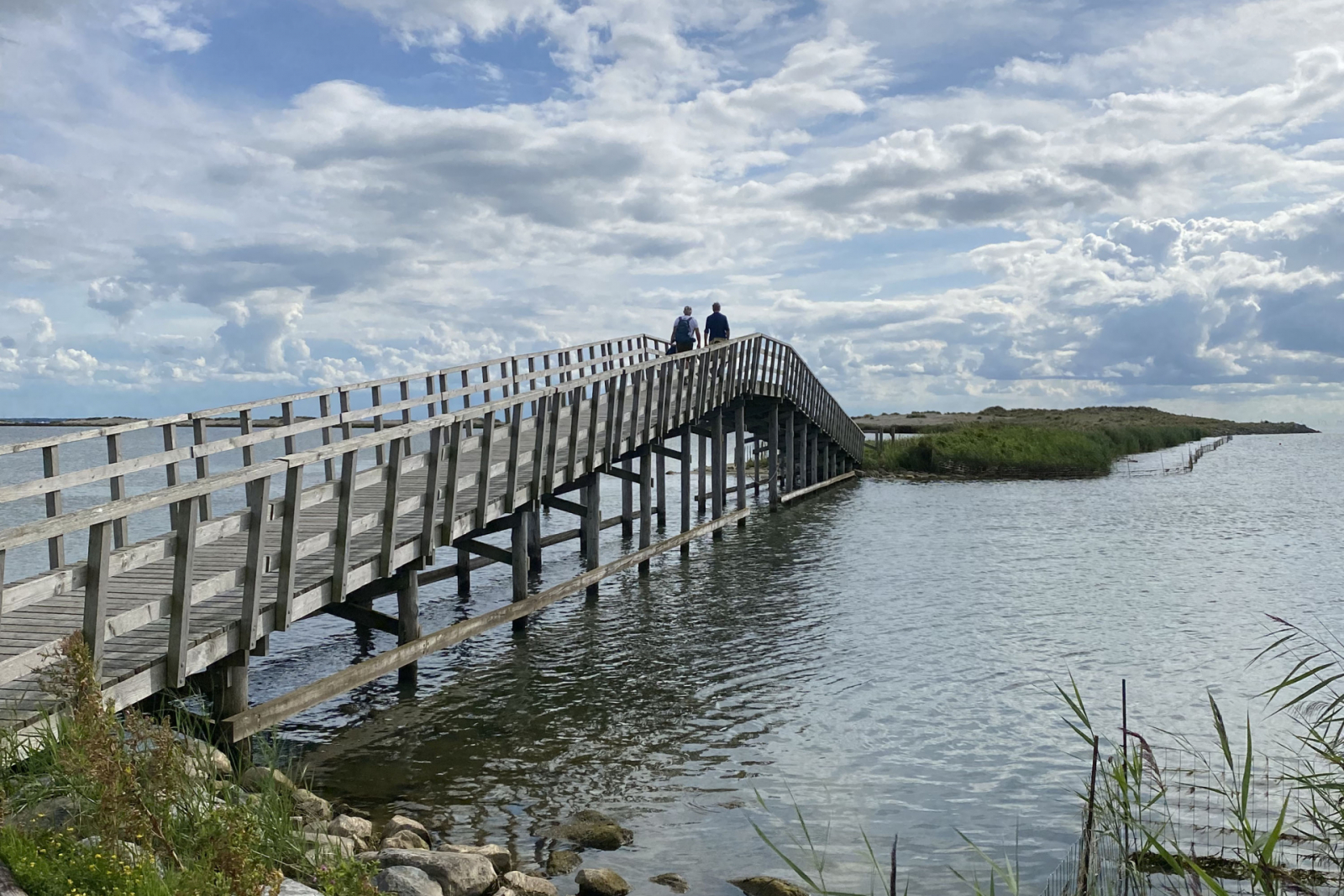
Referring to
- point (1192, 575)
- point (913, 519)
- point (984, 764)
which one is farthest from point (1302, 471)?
point (984, 764)

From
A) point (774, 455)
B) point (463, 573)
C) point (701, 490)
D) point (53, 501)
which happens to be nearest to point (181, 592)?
point (53, 501)

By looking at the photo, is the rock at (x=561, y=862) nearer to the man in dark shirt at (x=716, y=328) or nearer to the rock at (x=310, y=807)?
the rock at (x=310, y=807)

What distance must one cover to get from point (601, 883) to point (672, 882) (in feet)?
1.84

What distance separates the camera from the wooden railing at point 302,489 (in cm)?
721

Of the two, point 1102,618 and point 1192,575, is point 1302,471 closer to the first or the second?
point 1192,575

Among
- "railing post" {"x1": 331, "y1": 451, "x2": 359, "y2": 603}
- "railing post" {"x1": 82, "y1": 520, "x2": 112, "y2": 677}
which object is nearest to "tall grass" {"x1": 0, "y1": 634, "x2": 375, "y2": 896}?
"railing post" {"x1": 82, "y1": 520, "x2": 112, "y2": 677}

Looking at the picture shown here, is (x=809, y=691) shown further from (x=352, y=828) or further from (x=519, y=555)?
(x=352, y=828)

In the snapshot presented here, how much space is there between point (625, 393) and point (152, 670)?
37.0 ft

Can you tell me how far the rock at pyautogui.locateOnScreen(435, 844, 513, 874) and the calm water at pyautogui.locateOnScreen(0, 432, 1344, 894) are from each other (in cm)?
51

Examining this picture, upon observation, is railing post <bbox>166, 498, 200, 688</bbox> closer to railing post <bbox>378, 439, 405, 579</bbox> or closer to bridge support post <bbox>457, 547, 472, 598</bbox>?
railing post <bbox>378, 439, 405, 579</bbox>

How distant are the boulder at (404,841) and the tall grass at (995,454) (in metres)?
38.5

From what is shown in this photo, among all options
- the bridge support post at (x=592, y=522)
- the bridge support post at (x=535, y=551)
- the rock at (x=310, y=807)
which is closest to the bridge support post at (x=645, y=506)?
the bridge support post at (x=535, y=551)

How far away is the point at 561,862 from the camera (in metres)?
7.51

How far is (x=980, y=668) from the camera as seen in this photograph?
13352mm
